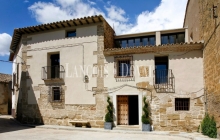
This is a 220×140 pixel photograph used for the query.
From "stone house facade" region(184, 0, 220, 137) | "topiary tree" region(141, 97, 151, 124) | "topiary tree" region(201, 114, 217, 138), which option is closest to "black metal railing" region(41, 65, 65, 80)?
"topiary tree" region(141, 97, 151, 124)

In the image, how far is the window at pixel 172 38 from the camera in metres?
14.3

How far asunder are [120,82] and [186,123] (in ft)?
13.4

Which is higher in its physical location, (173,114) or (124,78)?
(124,78)

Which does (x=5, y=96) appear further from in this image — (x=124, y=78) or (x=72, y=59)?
(x=124, y=78)

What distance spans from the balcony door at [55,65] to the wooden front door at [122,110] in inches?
178

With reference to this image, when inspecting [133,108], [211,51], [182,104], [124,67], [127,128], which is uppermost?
[211,51]

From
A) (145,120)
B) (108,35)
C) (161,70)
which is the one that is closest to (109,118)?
(145,120)

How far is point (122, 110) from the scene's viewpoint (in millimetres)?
11211

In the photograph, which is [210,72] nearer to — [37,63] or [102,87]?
[102,87]

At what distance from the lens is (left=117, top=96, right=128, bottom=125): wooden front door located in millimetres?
11133

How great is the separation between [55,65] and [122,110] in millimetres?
5425

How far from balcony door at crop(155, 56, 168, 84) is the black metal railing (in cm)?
598

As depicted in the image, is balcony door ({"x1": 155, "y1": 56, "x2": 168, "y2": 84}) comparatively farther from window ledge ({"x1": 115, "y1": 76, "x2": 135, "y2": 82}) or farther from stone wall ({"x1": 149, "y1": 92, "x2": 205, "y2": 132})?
window ledge ({"x1": 115, "y1": 76, "x2": 135, "y2": 82})

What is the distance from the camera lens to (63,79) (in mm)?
12133
